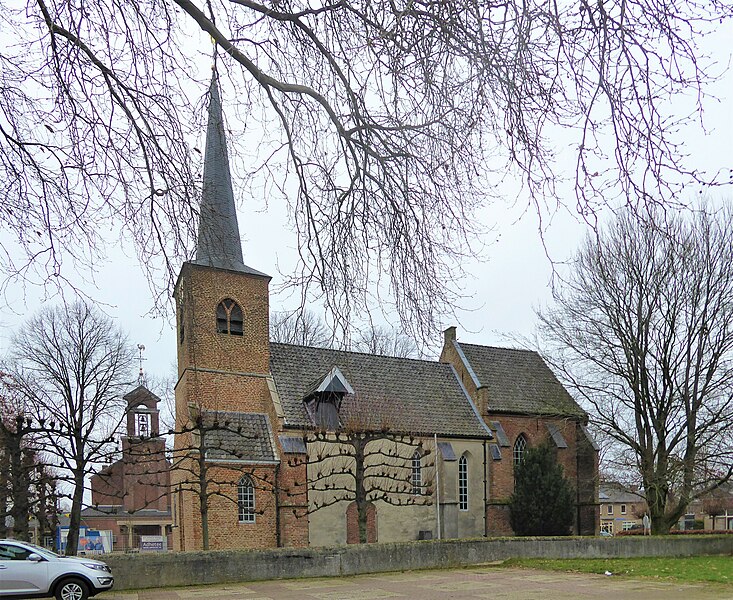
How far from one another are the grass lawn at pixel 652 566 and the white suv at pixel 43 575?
11.6 metres

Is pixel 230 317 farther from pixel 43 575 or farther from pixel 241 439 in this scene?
pixel 43 575

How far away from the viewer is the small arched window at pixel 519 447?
34.2m

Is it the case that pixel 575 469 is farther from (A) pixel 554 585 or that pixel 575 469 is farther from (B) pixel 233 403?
(A) pixel 554 585

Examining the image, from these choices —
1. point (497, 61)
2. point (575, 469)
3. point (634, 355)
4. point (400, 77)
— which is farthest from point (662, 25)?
point (575, 469)

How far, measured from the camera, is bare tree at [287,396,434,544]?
27.2 m

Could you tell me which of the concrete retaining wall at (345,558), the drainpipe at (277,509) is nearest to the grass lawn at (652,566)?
the concrete retaining wall at (345,558)

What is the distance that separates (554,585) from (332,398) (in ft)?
52.4

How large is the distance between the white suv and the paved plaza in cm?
102

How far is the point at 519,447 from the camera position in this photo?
34.6 meters

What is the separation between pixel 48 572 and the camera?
13.3 metres

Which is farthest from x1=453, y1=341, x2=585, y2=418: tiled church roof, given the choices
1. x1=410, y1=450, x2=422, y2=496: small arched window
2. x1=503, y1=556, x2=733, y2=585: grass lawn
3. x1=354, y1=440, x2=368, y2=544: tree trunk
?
x1=503, y1=556, x2=733, y2=585: grass lawn

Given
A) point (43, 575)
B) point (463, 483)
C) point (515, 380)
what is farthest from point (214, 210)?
point (515, 380)

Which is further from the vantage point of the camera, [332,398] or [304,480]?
[332,398]

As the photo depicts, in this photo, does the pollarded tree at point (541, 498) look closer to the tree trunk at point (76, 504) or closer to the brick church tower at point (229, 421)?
the brick church tower at point (229, 421)
